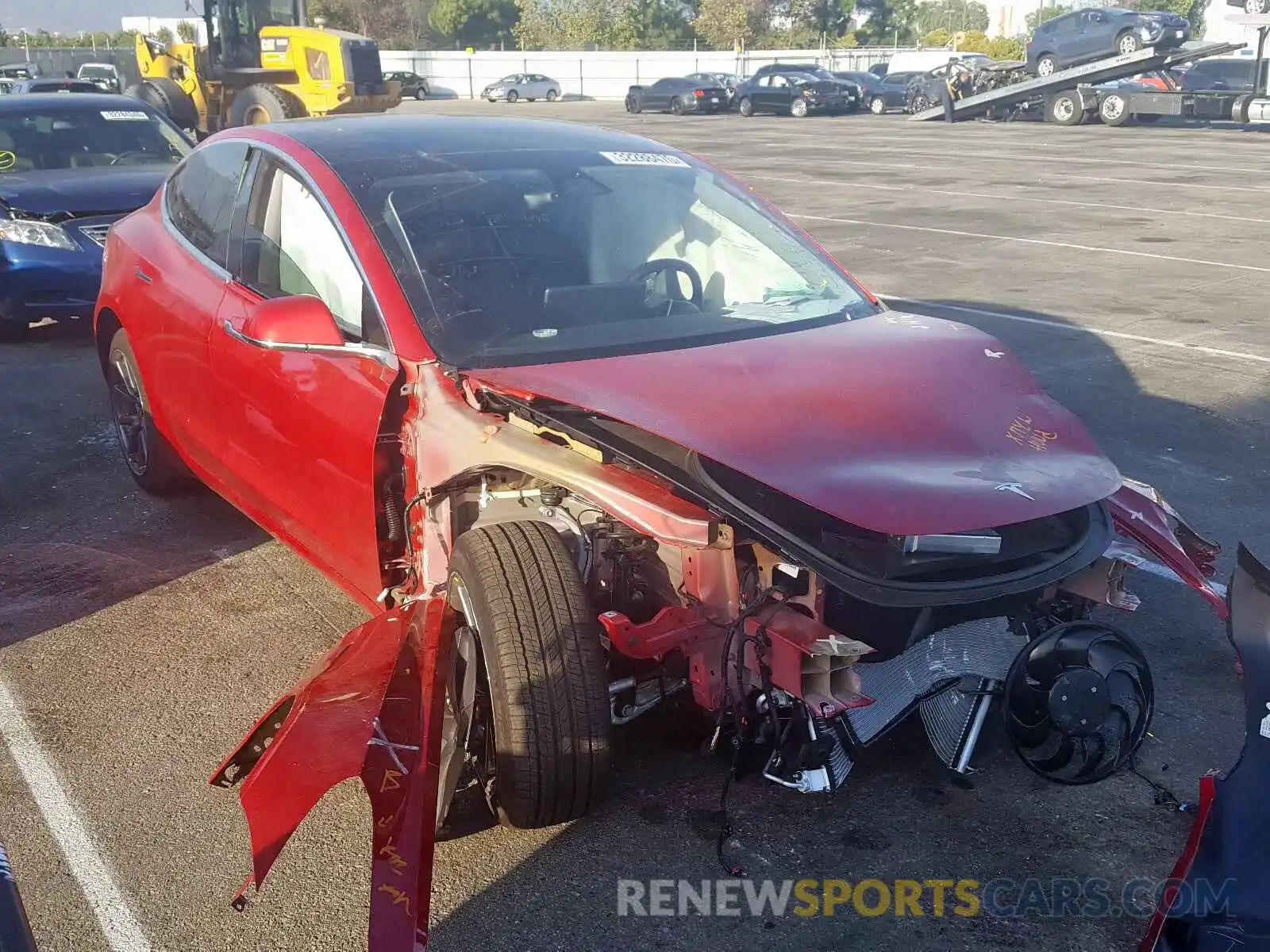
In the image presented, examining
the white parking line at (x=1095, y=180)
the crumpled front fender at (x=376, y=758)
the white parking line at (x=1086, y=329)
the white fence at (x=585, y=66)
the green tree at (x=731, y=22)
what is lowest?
the white parking line at (x=1086, y=329)

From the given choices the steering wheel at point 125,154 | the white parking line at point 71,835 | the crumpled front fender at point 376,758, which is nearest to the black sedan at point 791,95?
the steering wheel at point 125,154

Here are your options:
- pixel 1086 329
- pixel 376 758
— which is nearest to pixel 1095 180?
pixel 1086 329

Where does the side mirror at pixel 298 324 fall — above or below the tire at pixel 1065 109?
above

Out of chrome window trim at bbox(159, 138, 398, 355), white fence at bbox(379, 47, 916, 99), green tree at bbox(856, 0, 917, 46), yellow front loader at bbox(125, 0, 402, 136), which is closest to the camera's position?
chrome window trim at bbox(159, 138, 398, 355)

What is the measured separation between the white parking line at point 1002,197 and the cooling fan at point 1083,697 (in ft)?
41.1

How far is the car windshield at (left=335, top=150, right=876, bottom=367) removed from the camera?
371 centimetres

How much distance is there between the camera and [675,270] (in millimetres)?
4156

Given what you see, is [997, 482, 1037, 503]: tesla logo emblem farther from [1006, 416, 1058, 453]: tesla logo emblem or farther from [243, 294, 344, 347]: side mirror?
[243, 294, 344, 347]: side mirror

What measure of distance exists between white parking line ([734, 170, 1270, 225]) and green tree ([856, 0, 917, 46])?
70.0 metres

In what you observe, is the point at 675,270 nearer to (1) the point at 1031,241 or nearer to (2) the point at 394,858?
(2) the point at 394,858

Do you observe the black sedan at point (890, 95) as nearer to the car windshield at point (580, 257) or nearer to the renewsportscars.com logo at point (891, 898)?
the car windshield at point (580, 257)

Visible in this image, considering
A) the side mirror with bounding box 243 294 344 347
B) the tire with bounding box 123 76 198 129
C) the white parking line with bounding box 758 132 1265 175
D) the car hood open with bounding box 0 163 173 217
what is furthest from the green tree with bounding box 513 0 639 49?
the side mirror with bounding box 243 294 344 347

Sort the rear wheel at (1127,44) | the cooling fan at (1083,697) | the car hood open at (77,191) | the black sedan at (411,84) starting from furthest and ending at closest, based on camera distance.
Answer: the black sedan at (411,84) < the rear wheel at (1127,44) < the car hood open at (77,191) < the cooling fan at (1083,697)

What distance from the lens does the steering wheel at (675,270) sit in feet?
13.3
